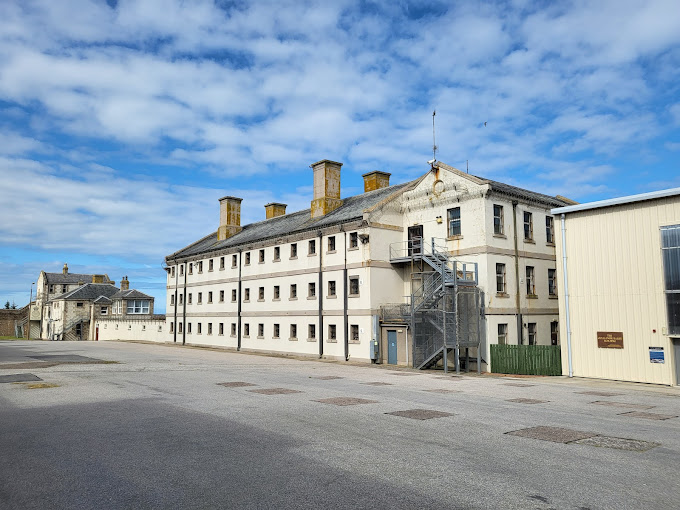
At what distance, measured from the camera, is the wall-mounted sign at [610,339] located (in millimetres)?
24031

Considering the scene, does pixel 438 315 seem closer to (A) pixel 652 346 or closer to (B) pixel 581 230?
(B) pixel 581 230

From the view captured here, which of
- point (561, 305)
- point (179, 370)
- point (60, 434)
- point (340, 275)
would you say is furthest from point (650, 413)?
point (340, 275)

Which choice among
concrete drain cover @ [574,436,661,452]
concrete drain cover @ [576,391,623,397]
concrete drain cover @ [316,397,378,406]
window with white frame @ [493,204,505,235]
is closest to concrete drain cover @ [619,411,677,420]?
concrete drain cover @ [574,436,661,452]

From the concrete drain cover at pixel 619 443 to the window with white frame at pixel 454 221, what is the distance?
22339 mm

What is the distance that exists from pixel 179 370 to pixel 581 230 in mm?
20603

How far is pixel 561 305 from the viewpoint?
86.2ft

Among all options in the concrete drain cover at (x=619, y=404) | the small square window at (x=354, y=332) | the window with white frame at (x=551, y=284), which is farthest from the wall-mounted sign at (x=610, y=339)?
the small square window at (x=354, y=332)

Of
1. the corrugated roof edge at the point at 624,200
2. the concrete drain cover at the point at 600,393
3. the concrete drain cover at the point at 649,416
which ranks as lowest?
the concrete drain cover at the point at 600,393

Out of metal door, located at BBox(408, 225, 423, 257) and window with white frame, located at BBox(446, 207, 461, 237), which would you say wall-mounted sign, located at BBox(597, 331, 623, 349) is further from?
metal door, located at BBox(408, 225, 423, 257)

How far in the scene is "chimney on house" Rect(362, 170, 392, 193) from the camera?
44.2 meters

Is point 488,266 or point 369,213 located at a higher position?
point 369,213

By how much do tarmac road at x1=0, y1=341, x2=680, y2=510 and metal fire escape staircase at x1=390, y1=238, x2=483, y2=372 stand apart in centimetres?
1033

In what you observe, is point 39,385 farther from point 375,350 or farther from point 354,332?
point 354,332

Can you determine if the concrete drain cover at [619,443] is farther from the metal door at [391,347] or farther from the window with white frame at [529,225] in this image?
the window with white frame at [529,225]
